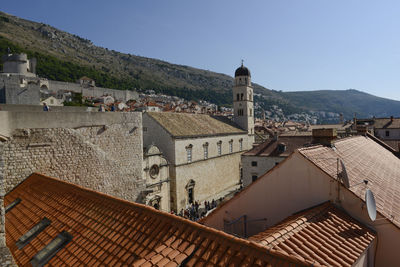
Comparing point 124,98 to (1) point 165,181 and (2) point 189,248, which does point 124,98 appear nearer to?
(1) point 165,181

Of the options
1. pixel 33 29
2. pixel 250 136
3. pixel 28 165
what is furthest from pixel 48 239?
pixel 33 29

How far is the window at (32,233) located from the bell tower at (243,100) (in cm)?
3192

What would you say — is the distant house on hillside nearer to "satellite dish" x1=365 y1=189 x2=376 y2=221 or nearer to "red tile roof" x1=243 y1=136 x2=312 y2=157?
"red tile roof" x1=243 y1=136 x2=312 y2=157

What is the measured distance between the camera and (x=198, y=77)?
199m

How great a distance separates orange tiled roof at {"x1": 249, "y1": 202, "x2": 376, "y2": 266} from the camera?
3561 mm

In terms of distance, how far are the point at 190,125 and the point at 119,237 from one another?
22.3m

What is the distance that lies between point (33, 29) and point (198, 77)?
116m

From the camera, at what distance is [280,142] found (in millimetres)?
24062

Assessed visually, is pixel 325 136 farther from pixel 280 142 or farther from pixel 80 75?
pixel 80 75

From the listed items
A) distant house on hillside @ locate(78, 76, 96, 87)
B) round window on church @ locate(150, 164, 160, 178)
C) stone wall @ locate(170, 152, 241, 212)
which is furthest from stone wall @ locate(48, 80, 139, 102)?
round window on church @ locate(150, 164, 160, 178)

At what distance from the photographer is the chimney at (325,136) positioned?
778 cm

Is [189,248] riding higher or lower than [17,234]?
higher

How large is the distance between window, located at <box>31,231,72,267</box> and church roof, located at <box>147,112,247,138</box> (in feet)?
56.5

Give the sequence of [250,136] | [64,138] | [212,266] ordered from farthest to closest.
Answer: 1. [250,136]
2. [64,138]
3. [212,266]
